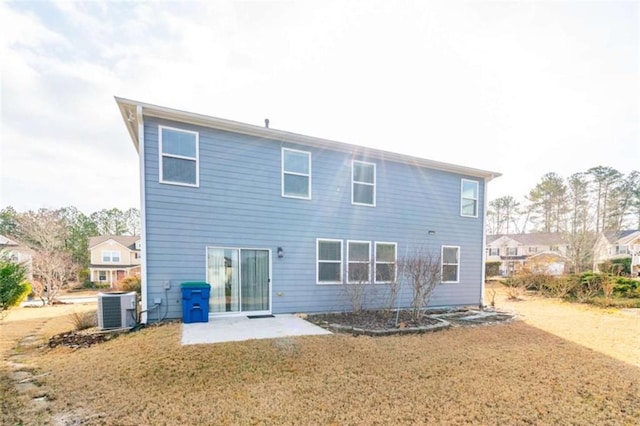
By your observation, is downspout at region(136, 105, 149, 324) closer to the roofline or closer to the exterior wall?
the exterior wall

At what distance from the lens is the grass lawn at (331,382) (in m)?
2.99

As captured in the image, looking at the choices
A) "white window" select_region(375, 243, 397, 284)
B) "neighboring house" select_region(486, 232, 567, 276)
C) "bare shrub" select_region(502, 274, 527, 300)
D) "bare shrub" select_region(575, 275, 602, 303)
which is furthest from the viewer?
"neighboring house" select_region(486, 232, 567, 276)

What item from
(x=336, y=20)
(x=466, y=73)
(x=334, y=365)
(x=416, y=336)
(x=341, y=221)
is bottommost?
(x=416, y=336)

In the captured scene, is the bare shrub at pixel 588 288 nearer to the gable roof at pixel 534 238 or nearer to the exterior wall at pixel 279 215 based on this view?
the exterior wall at pixel 279 215

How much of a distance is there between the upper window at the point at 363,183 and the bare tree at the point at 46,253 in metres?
A: 16.6

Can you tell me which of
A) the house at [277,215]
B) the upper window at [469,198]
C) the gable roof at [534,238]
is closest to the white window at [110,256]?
the house at [277,215]

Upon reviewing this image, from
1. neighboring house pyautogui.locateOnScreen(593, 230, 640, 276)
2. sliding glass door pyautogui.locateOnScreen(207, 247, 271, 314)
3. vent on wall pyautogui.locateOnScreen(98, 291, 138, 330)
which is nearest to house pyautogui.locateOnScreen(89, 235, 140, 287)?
vent on wall pyautogui.locateOnScreen(98, 291, 138, 330)

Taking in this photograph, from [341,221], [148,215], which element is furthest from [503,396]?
[148,215]

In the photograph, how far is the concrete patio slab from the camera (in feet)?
17.9

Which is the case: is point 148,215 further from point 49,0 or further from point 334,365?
point 334,365

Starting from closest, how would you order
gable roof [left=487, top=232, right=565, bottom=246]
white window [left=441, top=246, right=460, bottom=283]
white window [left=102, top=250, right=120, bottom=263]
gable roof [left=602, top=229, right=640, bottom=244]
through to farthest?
white window [left=441, top=246, right=460, bottom=283]
gable roof [left=602, top=229, right=640, bottom=244]
white window [left=102, top=250, right=120, bottom=263]
gable roof [left=487, top=232, right=565, bottom=246]

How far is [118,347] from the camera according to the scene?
502 centimetres

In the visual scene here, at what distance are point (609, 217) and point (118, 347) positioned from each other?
119 feet

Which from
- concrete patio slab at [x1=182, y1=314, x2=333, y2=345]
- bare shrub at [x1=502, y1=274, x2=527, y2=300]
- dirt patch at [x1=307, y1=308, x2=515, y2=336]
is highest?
concrete patio slab at [x1=182, y1=314, x2=333, y2=345]
